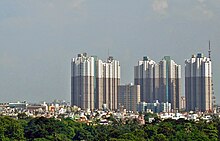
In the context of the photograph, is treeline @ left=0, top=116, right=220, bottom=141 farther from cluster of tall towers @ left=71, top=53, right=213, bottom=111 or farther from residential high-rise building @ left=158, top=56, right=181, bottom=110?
residential high-rise building @ left=158, top=56, right=181, bottom=110

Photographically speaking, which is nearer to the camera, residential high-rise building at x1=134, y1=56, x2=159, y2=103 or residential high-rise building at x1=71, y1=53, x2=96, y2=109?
residential high-rise building at x1=71, y1=53, x2=96, y2=109

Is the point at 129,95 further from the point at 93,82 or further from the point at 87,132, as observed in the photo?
the point at 87,132

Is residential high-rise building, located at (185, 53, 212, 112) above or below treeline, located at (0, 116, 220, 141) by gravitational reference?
above

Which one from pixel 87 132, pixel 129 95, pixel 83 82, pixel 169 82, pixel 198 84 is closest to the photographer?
pixel 87 132

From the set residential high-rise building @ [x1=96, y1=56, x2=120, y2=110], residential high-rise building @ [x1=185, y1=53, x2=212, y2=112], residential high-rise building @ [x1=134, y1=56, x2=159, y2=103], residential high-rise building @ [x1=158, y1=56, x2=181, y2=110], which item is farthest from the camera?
residential high-rise building @ [x1=134, y1=56, x2=159, y2=103]

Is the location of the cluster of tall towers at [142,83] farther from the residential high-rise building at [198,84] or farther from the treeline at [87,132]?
the treeline at [87,132]

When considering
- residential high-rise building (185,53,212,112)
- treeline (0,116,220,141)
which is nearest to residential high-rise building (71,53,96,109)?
residential high-rise building (185,53,212,112)

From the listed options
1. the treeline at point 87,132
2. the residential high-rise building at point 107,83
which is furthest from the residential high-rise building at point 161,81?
the treeline at point 87,132

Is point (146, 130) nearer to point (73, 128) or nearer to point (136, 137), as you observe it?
point (136, 137)

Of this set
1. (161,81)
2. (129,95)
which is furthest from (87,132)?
(129,95)
